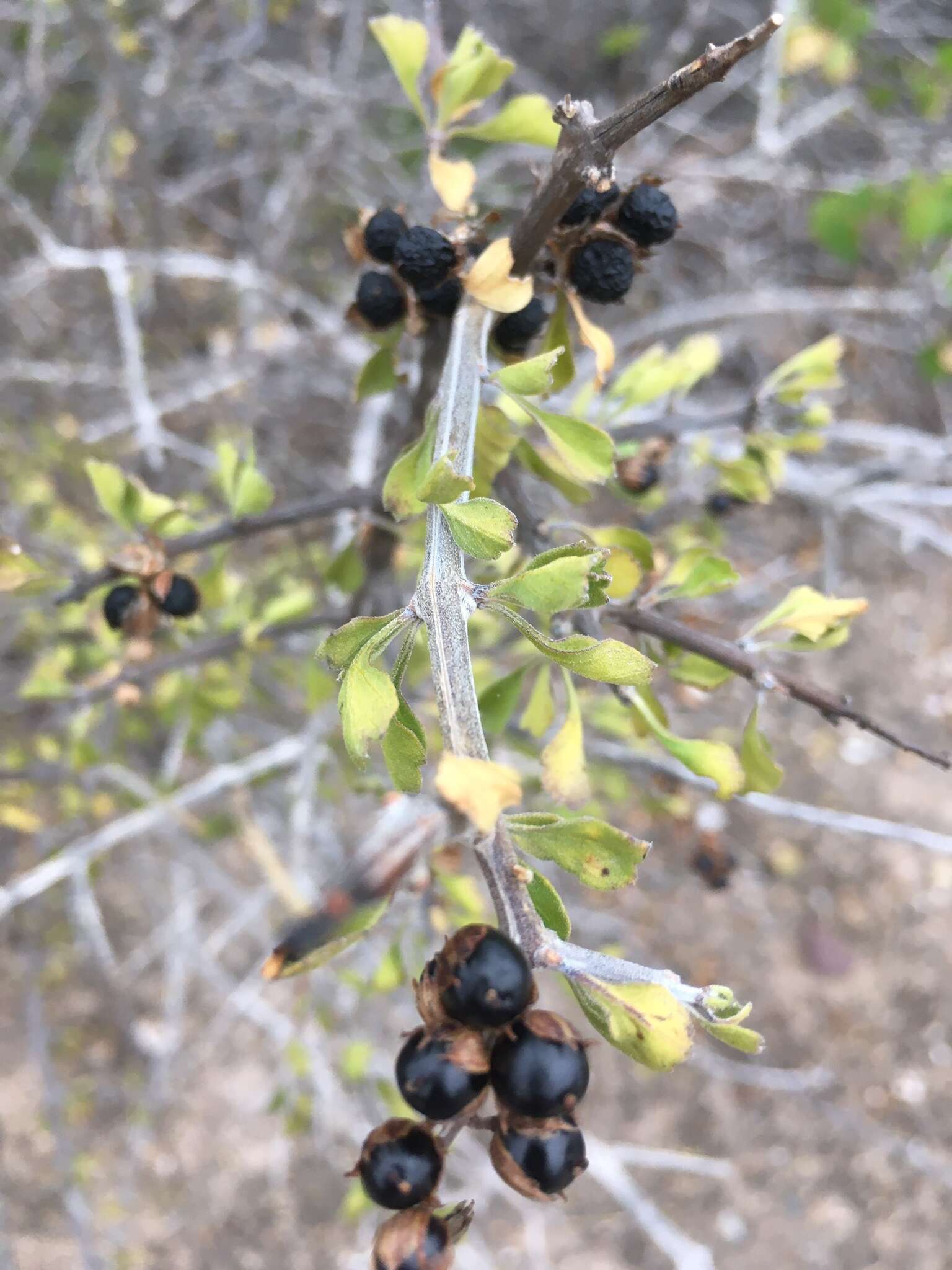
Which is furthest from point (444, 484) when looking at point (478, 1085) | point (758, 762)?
point (758, 762)

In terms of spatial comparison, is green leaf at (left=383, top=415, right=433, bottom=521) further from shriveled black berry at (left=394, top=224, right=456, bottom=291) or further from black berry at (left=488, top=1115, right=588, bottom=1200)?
black berry at (left=488, top=1115, right=588, bottom=1200)

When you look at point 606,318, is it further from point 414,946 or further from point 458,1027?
point 458,1027

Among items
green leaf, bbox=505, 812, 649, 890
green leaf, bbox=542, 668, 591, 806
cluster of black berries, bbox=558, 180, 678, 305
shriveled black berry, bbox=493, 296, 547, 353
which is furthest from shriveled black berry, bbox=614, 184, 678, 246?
green leaf, bbox=505, 812, 649, 890

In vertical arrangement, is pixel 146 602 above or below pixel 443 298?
below

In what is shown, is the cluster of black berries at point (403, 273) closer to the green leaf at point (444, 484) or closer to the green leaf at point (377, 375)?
the green leaf at point (377, 375)

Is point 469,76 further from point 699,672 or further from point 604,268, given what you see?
point 699,672

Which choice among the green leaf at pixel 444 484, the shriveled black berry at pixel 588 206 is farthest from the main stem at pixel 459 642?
the shriveled black berry at pixel 588 206

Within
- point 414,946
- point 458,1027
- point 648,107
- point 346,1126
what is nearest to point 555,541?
point 648,107
